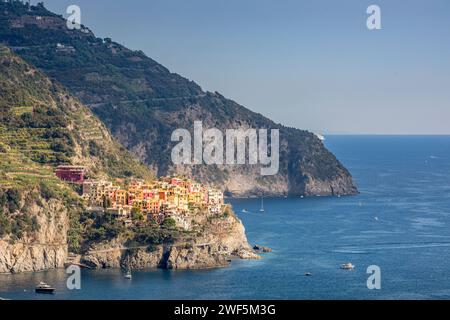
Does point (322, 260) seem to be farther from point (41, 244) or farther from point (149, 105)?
point (149, 105)

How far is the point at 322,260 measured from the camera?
5234 centimetres

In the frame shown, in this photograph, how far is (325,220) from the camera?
72.1 m

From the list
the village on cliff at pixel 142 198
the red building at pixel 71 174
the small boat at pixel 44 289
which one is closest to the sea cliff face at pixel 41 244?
the village on cliff at pixel 142 198

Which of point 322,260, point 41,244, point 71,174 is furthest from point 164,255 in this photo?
point 71,174

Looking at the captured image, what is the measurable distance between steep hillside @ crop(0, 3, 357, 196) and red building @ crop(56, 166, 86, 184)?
3998 centimetres

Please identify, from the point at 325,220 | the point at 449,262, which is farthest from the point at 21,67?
the point at 449,262

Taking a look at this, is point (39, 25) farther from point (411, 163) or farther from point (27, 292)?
point (27, 292)

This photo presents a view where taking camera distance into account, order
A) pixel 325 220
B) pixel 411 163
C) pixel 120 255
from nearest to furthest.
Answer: pixel 120 255 → pixel 325 220 → pixel 411 163

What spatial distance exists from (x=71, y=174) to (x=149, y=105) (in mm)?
50195

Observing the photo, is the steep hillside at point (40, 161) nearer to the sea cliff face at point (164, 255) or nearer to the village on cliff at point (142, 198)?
the village on cliff at point (142, 198)

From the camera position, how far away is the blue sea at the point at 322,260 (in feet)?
138

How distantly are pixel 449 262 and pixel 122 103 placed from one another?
5584 centimetres

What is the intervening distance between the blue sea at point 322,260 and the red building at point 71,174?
31.2 ft

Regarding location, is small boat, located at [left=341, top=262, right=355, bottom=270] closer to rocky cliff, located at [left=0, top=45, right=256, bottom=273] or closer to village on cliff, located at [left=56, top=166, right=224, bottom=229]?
rocky cliff, located at [left=0, top=45, right=256, bottom=273]
